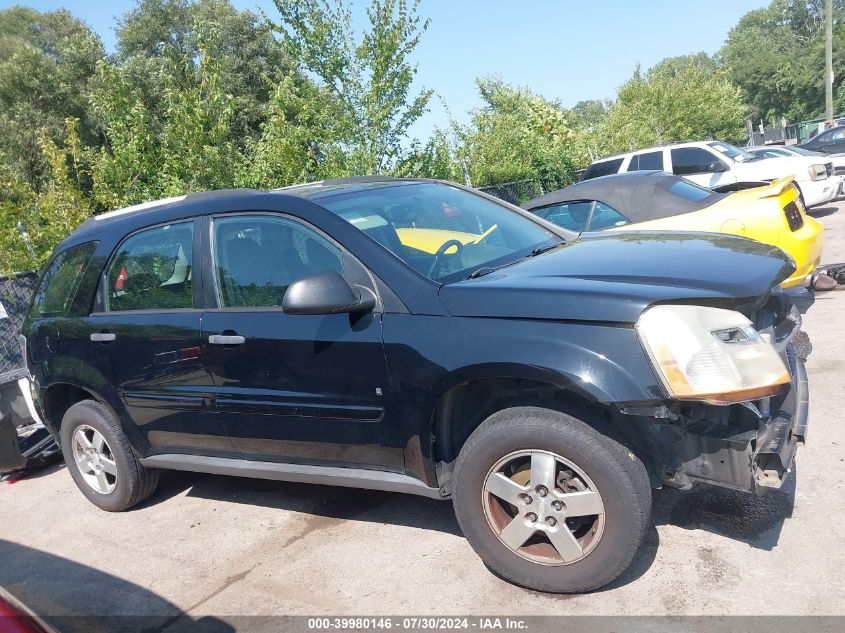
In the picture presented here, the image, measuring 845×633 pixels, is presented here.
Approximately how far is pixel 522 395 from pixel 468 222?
1.34m

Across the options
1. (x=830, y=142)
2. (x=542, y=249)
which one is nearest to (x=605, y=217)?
(x=542, y=249)

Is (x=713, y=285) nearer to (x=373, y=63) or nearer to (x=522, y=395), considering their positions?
(x=522, y=395)

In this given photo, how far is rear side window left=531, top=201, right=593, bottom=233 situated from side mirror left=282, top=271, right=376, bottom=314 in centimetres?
470

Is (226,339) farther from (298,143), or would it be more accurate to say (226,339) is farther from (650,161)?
(650,161)

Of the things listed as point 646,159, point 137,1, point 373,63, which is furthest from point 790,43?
point 373,63

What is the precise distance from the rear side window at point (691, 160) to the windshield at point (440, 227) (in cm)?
1078

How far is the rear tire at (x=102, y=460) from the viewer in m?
4.82

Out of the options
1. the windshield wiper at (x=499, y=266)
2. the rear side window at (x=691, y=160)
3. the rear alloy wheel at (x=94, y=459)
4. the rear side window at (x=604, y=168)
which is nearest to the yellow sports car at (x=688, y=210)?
the windshield wiper at (x=499, y=266)

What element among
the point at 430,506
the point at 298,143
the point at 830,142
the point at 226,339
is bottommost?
the point at 430,506

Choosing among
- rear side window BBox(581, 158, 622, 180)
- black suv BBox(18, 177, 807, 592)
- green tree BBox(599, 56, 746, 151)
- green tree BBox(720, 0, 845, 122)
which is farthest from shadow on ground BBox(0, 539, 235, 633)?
green tree BBox(720, 0, 845, 122)

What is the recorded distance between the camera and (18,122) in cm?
2488

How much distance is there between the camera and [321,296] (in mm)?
3363

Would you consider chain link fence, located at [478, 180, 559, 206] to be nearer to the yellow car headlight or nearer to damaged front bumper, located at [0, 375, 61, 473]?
the yellow car headlight

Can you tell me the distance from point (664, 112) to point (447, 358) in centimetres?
2680
